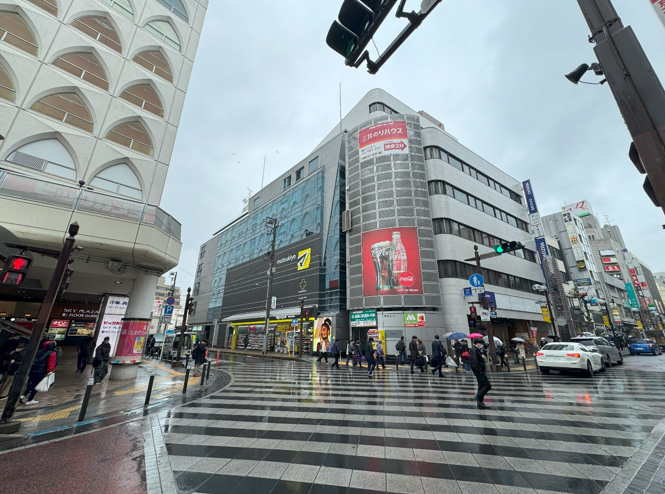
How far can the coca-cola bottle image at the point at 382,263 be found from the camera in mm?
27109

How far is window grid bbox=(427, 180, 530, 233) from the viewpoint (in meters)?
29.9

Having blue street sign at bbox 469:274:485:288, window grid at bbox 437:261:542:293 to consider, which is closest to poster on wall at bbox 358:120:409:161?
window grid at bbox 437:261:542:293

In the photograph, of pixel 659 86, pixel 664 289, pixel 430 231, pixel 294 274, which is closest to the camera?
pixel 659 86

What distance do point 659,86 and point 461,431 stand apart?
617 cm

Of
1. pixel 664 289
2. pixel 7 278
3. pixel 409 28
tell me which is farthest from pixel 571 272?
pixel 664 289

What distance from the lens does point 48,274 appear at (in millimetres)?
14016

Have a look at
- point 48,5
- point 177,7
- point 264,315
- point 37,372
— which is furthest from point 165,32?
point 264,315

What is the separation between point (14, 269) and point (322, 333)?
25839mm

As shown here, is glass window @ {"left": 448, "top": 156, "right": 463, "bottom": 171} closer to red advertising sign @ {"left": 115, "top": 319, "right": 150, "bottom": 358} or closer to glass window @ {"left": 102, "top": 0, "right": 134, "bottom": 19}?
glass window @ {"left": 102, "top": 0, "right": 134, "bottom": 19}

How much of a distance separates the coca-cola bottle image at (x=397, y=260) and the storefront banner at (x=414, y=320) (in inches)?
112

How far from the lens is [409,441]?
5070mm

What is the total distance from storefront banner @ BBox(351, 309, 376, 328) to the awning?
8475 mm

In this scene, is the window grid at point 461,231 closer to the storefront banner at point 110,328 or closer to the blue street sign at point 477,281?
the blue street sign at point 477,281

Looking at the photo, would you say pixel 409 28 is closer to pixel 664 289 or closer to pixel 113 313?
pixel 113 313
